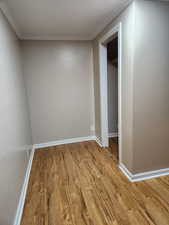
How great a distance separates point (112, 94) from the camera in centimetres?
366

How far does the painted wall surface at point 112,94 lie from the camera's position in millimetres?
3562

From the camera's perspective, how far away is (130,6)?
1767mm

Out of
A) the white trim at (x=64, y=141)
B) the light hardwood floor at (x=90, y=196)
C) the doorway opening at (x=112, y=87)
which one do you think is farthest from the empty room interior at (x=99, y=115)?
the doorway opening at (x=112, y=87)

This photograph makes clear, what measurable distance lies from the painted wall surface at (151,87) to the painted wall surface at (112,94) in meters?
1.73

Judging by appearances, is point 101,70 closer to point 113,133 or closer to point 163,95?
point 163,95

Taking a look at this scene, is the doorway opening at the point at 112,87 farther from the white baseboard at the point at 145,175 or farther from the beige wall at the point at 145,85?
the beige wall at the point at 145,85

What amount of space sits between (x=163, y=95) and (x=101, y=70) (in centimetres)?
134

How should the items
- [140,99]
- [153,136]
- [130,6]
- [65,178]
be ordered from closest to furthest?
[130,6] < [140,99] < [153,136] < [65,178]

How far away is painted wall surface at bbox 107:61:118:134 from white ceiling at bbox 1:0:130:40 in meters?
0.98

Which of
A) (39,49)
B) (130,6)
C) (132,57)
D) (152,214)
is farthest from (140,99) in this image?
(39,49)


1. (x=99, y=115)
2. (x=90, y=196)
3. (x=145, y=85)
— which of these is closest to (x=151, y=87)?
(x=145, y=85)

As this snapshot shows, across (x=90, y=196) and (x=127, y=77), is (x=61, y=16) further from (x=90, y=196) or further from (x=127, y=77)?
(x=90, y=196)

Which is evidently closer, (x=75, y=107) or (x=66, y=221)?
(x=66, y=221)

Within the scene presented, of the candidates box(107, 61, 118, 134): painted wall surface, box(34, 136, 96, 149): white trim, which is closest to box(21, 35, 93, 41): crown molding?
box(107, 61, 118, 134): painted wall surface
